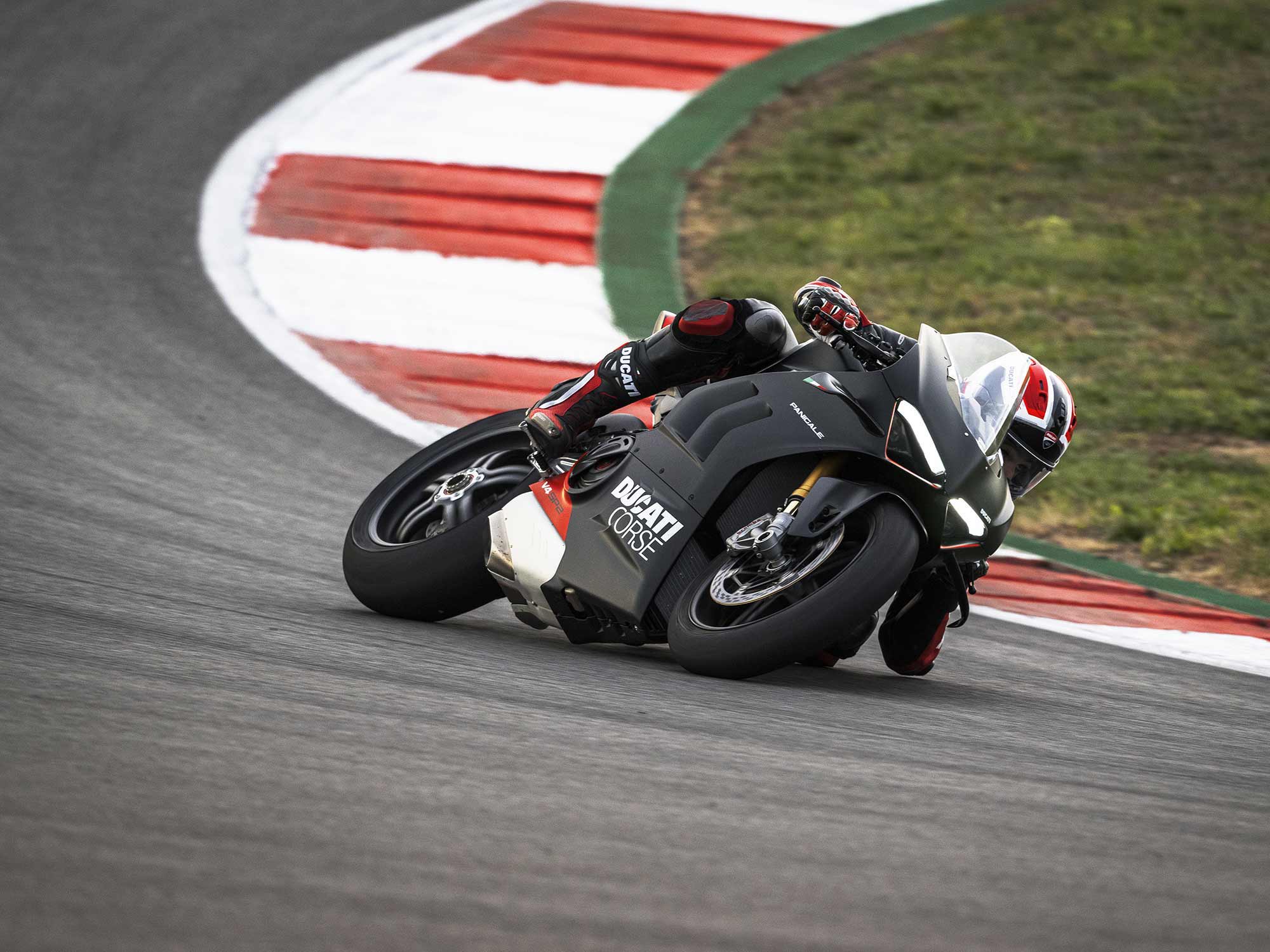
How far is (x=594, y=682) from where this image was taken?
411 centimetres

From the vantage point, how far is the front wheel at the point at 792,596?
3.93 meters

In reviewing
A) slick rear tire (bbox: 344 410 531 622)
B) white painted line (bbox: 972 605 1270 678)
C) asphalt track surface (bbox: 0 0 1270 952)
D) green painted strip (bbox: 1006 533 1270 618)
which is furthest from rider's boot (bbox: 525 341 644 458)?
green painted strip (bbox: 1006 533 1270 618)

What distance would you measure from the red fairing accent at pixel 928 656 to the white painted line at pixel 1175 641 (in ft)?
3.96

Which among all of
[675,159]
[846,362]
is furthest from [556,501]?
[675,159]

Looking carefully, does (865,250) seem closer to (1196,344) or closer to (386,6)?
(1196,344)

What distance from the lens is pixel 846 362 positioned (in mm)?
4582

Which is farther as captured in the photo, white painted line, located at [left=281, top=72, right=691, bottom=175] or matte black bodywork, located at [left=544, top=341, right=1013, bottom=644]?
white painted line, located at [left=281, top=72, right=691, bottom=175]

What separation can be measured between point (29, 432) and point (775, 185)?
245 inches

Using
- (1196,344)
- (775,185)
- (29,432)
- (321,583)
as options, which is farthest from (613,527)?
(775,185)

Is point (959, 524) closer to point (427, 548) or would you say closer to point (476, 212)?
point (427, 548)

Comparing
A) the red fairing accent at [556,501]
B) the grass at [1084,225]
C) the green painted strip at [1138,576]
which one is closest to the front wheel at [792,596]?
the red fairing accent at [556,501]

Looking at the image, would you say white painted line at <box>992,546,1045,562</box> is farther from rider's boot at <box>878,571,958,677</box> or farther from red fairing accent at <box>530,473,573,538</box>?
red fairing accent at <box>530,473,573,538</box>

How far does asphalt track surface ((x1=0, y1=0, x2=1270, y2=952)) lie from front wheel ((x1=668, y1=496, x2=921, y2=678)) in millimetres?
138

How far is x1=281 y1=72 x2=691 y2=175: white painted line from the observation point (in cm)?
1077
